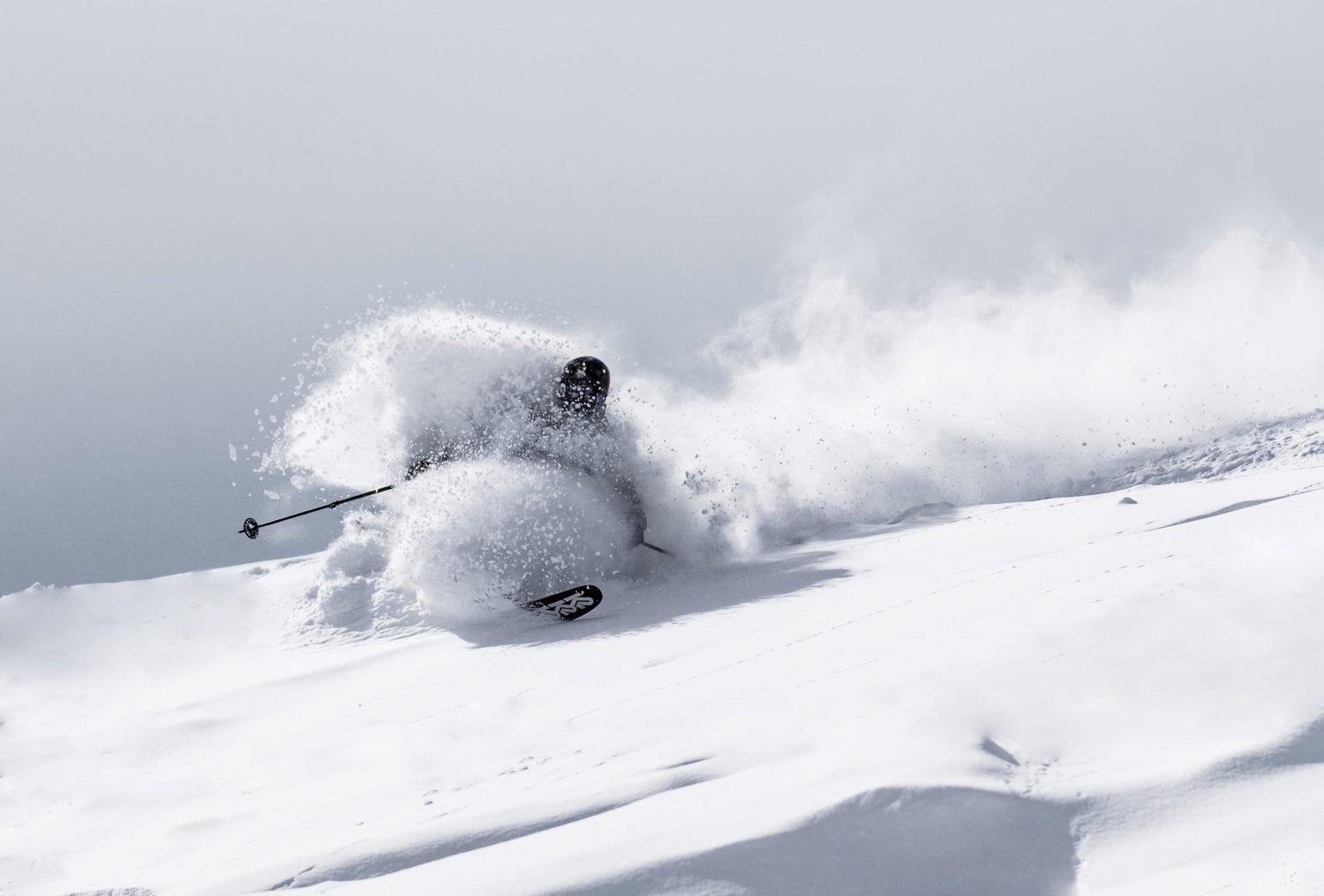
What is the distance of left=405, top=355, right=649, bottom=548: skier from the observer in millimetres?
12164

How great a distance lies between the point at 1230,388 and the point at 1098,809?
15.5m

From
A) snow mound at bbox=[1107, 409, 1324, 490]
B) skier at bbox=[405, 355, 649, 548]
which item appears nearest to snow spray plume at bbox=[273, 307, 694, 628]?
skier at bbox=[405, 355, 649, 548]

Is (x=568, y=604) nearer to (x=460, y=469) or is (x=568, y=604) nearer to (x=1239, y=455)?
(x=460, y=469)

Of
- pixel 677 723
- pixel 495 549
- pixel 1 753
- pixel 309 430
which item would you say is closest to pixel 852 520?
pixel 495 549

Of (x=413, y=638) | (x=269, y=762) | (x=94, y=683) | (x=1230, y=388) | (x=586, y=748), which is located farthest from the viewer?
(x=1230, y=388)

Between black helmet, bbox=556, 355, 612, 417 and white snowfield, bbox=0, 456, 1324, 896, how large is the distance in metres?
2.60

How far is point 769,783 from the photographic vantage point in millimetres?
5004

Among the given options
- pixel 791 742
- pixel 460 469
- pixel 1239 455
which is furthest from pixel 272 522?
pixel 1239 455

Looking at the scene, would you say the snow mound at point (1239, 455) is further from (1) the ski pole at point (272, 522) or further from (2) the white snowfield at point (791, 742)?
(1) the ski pole at point (272, 522)

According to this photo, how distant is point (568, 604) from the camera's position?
10.7m

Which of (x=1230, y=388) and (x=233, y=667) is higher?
(x=1230, y=388)

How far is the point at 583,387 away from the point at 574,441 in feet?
2.38

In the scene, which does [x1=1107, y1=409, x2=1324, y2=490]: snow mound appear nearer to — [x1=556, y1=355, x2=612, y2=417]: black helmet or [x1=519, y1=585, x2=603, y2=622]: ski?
[x1=556, y1=355, x2=612, y2=417]: black helmet

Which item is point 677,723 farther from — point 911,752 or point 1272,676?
point 1272,676
